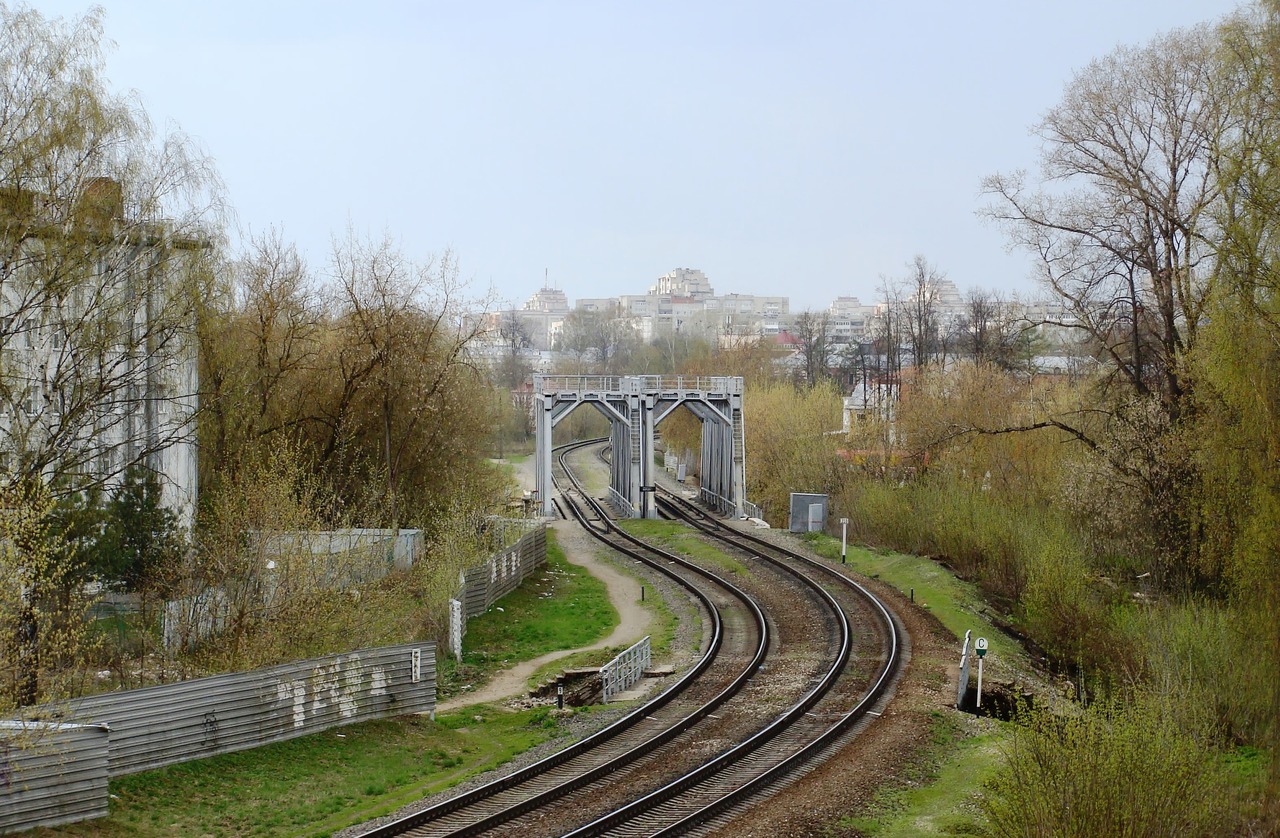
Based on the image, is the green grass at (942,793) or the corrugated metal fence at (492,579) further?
the corrugated metal fence at (492,579)

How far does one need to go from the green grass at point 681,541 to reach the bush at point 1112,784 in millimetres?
21832

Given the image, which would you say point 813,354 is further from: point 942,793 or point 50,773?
point 50,773

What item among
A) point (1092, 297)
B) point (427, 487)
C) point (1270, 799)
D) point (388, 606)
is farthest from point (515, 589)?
point (1270, 799)

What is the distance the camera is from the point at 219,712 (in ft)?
51.4

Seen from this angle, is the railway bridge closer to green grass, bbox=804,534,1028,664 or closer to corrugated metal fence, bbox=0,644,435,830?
green grass, bbox=804,534,1028,664

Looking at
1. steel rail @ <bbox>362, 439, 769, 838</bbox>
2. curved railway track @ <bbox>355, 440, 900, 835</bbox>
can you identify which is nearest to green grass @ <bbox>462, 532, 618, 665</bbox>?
curved railway track @ <bbox>355, 440, 900, 835</bbox>

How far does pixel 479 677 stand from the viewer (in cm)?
2356

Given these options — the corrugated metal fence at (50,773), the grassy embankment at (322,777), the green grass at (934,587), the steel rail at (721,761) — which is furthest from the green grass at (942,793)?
the corrugated metal fence at (50,773)

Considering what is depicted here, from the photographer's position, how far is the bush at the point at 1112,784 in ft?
33.7

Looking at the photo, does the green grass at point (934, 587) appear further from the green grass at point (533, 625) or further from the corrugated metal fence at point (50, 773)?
the corrugated metal fence at point (50, 773)

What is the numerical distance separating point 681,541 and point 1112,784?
2966 centimetres

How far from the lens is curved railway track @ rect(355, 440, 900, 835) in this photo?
1388 centimetres

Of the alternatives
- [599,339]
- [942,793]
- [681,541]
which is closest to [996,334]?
[681,541]

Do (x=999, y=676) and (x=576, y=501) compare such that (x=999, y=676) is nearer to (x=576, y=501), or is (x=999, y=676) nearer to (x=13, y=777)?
(x=13, y=777)
